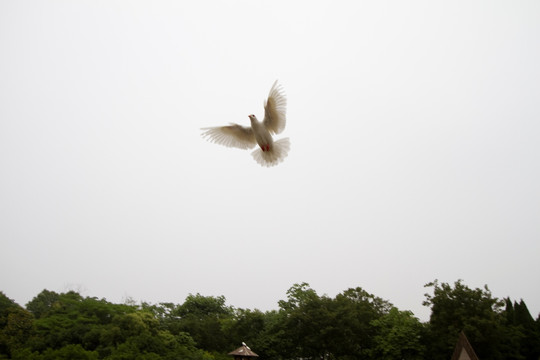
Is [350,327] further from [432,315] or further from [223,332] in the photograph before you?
[223,332]

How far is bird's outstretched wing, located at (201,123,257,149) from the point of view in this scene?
1127 cm

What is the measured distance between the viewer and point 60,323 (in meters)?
25.8

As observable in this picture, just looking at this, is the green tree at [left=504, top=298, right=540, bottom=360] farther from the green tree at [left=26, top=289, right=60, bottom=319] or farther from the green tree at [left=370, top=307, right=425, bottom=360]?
the green tree at [left=26, top=289, right=60, bottom=319]

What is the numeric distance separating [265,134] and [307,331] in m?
22.7

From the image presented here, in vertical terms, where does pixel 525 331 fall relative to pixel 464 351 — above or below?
above

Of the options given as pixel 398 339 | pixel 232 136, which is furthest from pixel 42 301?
pixel 232 136

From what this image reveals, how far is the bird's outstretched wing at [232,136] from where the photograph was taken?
11.3m

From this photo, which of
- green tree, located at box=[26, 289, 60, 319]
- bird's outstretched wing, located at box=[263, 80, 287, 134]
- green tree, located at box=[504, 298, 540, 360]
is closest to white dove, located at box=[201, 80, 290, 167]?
bird's outstretched wing, located at box=[263, 80, 287, 134]

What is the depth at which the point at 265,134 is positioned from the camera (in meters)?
10.6

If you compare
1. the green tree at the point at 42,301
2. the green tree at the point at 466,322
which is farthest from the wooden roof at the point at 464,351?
the green tree at the point at 42,301

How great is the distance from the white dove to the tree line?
47.9 ft

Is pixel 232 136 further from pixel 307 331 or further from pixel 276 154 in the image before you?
pixel 307 331

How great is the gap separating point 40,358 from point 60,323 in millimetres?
8307

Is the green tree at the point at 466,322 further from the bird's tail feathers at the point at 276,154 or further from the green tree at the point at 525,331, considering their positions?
the bird's tail feathers at the point at 276,154
